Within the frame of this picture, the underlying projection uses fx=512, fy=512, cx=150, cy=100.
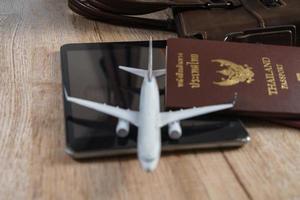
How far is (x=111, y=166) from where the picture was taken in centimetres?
58

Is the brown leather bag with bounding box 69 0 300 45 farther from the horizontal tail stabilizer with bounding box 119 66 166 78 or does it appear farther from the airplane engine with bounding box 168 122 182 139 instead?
the airplane engine with bounding box 168 122 182 139

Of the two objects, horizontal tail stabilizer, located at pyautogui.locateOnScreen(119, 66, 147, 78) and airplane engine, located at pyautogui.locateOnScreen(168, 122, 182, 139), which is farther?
horizontal tail stabilizer, located at pyautogui.locateOnScreen(119, 66, 147, 78)

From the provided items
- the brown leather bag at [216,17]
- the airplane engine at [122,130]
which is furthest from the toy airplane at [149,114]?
the brown leather bag at [216,17]

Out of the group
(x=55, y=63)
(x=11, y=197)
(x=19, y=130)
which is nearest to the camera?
(x=11, y=197)

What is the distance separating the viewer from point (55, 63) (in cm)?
81

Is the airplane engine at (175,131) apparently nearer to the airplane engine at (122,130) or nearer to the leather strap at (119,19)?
the airplane engine at (122,130)

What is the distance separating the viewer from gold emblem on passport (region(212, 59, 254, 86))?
0.67 meters

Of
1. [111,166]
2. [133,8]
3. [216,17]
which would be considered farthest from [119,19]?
[111,166]

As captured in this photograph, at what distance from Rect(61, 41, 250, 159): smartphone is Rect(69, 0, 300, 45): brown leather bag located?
3.2 inches

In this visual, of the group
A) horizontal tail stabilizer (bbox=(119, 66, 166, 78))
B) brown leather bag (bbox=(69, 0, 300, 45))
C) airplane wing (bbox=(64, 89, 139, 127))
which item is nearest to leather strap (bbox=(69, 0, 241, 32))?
brown leather bag (bbox=(69, 0, 300, 45))

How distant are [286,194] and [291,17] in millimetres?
370

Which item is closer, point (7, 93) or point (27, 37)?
point (7, 93)

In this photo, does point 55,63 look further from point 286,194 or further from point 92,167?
point 286,194

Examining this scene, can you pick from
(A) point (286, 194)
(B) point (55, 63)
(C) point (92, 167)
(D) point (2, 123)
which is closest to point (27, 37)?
(B) point (55, 63)
